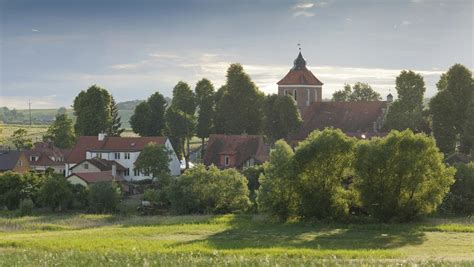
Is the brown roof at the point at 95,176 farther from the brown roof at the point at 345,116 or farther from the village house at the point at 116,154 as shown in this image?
the brown roof at the point at 345,116

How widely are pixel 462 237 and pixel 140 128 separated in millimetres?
76048

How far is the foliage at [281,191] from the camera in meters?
59.2

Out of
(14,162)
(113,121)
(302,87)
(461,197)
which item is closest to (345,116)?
(302,87)

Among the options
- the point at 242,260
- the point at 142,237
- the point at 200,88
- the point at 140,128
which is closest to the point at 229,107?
the point at 200,88

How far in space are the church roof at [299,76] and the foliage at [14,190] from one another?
5834cm

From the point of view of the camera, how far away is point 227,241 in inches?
1767

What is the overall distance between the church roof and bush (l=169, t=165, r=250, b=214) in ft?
187

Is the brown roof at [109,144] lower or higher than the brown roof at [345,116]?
lower

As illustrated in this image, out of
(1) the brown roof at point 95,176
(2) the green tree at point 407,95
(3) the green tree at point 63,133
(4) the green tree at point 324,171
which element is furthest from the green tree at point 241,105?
(4) the green tree at point 324,171

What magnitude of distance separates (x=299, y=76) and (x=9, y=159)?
52.1m

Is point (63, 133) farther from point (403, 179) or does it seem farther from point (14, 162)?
point (403, 179)

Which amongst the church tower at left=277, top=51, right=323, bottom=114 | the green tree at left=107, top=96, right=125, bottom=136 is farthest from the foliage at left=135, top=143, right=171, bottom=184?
the church tower at left=277, top=51, right=323, bottom=114

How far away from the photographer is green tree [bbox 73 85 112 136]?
109 metres

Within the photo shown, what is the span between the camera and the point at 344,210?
57.8 meters
